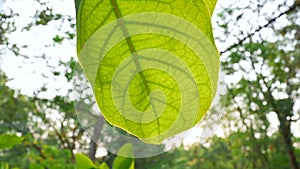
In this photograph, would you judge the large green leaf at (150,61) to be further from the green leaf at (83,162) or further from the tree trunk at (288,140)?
the tree trunk at (288,140)

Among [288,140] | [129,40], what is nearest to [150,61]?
[129,40]

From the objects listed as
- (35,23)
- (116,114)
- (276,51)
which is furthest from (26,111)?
(116,114)

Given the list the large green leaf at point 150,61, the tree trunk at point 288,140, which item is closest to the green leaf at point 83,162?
the large green leaf at point 150,61

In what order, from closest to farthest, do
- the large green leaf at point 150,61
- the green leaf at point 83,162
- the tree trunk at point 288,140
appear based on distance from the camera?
the large green leaf at point 150,61 < the green leaf at point 83,162 < the tree trunk at point 288,140

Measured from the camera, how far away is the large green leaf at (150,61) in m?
0.14

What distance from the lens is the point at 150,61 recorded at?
0.52ft

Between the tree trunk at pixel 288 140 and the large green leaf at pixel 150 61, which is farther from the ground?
the tree trunk at pixel 288 140

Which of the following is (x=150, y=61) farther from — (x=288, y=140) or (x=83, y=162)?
(x=288, y=140)

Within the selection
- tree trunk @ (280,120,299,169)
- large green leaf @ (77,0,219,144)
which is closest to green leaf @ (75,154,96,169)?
large green leaf @ (77,0,219,144)

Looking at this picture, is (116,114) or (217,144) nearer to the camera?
(116,114)

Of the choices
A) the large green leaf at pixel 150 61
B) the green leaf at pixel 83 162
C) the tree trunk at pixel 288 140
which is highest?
the tree trunk at pixel 288 140

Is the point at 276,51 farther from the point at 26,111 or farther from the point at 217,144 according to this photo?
the point at 26,111

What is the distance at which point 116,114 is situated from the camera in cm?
17

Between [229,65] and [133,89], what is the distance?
416 cm
